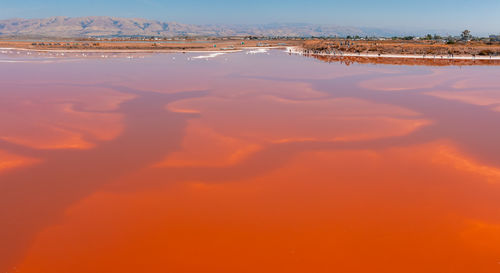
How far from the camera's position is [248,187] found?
7.45 meters

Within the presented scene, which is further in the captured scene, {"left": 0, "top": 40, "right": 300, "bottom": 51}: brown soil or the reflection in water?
{"left": 0, "top": 40, "right": 300, "bottom": 51}: brown soil

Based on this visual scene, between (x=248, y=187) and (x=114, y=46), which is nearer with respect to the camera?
(x=248, y=187)

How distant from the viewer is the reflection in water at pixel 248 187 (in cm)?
529

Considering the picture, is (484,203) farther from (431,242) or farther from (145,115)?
(145,115)

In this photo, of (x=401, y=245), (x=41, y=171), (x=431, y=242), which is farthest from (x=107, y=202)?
(x=431, y=242)

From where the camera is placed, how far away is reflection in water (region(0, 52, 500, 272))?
5.29 meters

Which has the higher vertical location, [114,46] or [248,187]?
[114,46]

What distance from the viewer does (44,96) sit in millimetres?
16672

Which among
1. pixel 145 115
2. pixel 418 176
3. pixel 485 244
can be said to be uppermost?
pixel 145 115

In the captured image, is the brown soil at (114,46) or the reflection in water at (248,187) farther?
the brown soil at (114,46)

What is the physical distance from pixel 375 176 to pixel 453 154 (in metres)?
3.12

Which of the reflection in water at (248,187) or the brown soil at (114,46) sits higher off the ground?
the brown soil at (114,46)

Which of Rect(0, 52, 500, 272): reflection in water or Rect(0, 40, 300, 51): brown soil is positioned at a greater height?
Rect(0, 40, 300, 51): brown soil

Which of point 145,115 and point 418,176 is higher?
point 145,115
